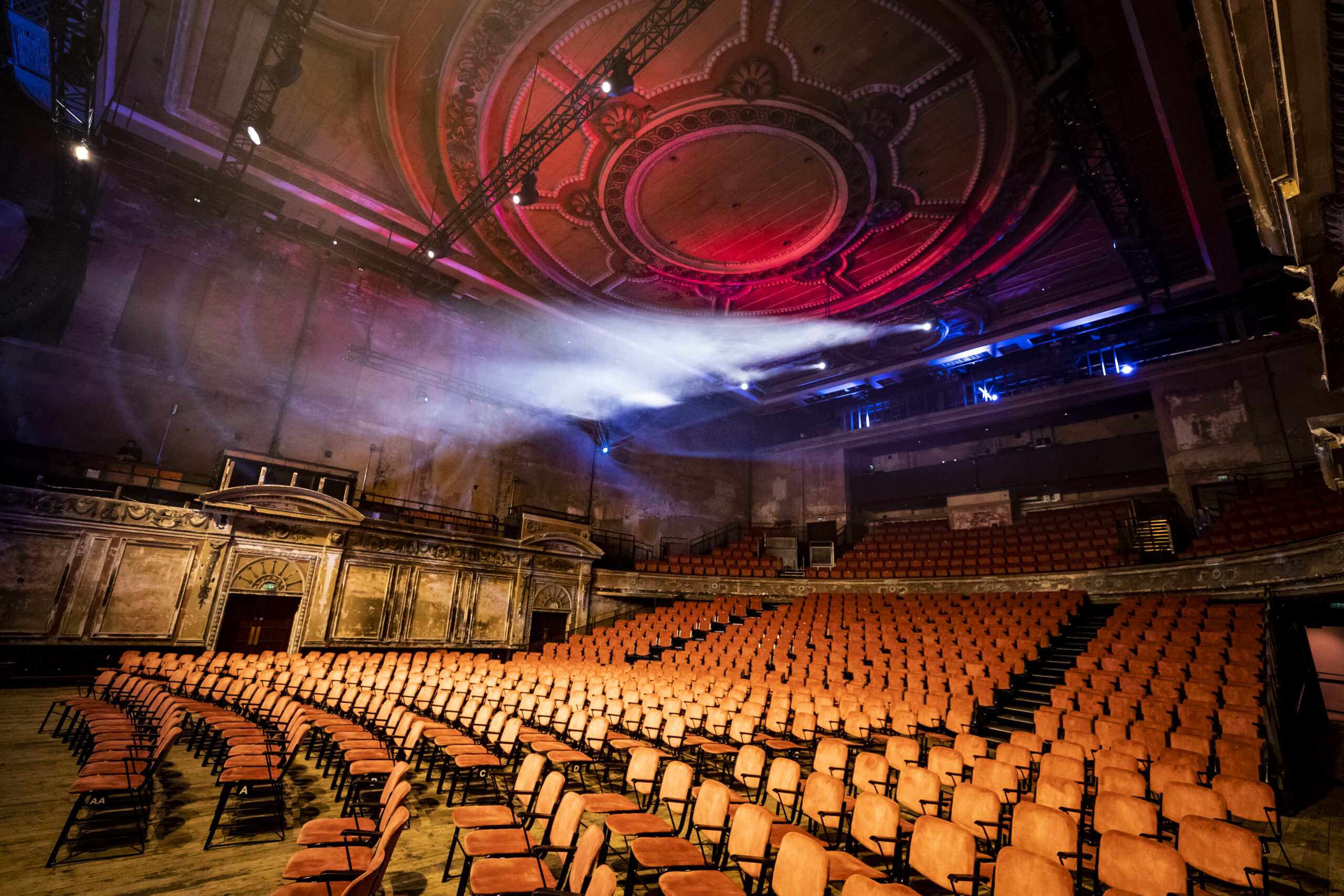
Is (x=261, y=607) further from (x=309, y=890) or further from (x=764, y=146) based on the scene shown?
(x=764, y=146)

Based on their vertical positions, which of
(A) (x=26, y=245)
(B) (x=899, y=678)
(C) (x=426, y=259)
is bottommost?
(B) (x=899, y=678)

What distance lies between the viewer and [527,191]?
8273 millimetres

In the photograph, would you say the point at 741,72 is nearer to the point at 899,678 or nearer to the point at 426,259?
the point at 426,259

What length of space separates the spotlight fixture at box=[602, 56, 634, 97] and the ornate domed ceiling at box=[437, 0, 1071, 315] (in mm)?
878

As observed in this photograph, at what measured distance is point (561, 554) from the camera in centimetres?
1359

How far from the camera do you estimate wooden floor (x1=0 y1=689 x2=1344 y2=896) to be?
2.97 meters

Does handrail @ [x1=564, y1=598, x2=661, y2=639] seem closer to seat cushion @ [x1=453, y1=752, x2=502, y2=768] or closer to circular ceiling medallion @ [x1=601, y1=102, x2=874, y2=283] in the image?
circular ceiling medallion @ [x1=601, y1=102, x2=874, y2=283]

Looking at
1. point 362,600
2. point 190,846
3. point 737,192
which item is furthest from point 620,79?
point 362,600

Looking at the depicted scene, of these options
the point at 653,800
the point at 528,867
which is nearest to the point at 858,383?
the point at 653,800

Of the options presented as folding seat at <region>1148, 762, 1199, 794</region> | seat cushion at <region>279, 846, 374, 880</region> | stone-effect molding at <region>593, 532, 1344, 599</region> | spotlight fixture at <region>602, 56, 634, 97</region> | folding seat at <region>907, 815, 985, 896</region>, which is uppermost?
spotlight fixture at <region>602, 56, 634, 97</region>

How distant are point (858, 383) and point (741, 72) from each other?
358 inches

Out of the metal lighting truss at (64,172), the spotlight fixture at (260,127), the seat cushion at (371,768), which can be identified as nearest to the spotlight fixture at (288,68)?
the spotlight fixture at (260,127)

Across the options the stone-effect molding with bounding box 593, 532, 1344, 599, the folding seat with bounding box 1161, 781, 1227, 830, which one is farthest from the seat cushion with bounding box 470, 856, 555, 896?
the stone-effect molding with bounding box 593, 532, 1344, 599

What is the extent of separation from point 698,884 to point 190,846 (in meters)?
3.11
